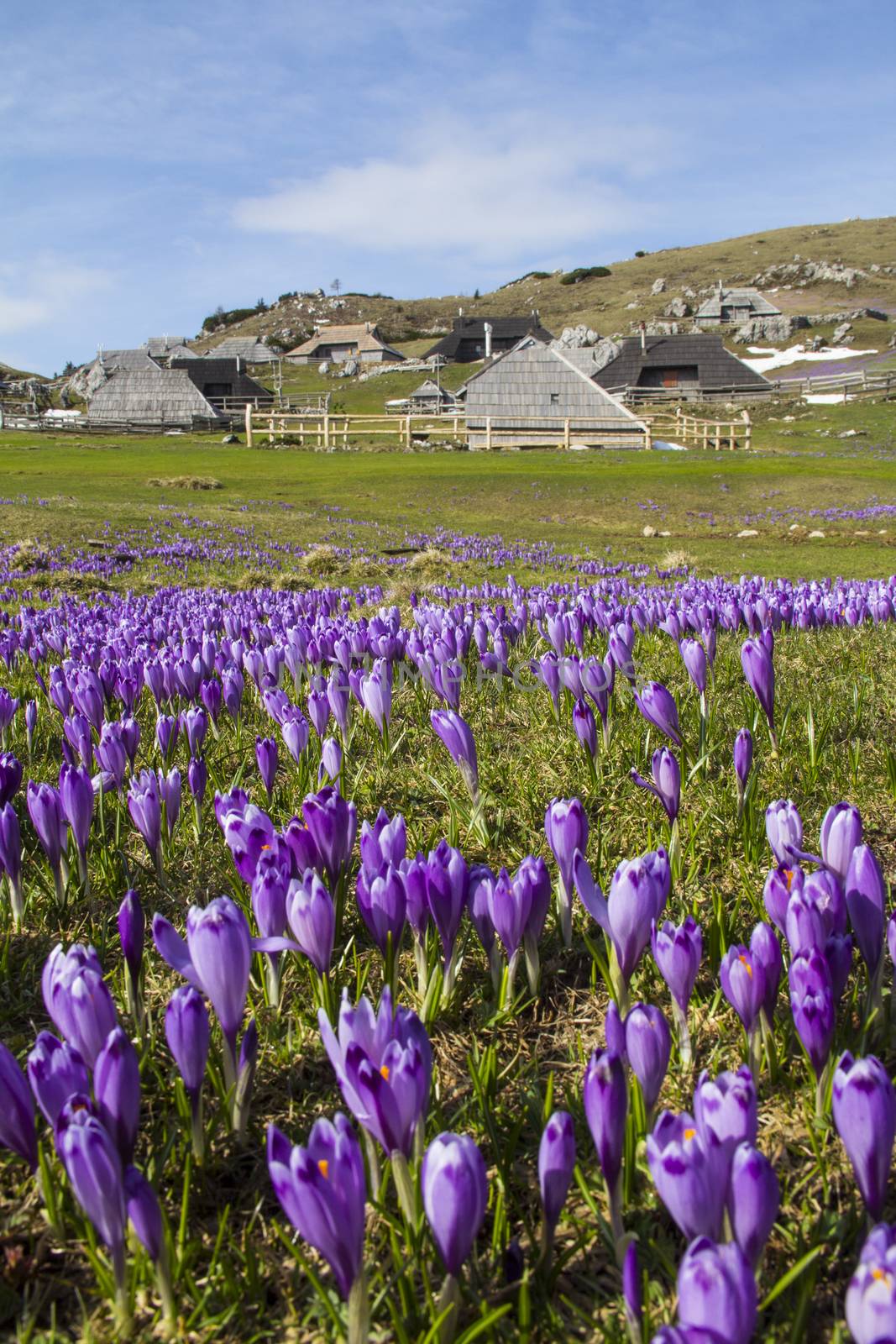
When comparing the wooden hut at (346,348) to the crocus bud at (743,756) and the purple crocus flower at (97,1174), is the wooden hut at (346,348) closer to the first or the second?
the crocus bud at (743,756)

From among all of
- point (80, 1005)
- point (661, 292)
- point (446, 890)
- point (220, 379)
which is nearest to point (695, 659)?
point (446, 890)

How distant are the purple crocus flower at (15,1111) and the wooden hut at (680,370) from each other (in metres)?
83.9

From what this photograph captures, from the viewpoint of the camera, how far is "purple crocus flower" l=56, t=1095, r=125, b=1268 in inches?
49.6

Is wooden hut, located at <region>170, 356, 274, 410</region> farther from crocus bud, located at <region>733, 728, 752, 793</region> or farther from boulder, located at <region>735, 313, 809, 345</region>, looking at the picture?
crocus bud, located at <region>733, 728, 752, 793</region>

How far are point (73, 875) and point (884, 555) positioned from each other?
52.2ft

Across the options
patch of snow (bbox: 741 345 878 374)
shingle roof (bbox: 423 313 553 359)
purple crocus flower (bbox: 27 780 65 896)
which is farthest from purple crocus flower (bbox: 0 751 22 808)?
shingle roof (bbox: 423 313 553 359)

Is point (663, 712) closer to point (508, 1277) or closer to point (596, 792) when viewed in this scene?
point (596, 792)

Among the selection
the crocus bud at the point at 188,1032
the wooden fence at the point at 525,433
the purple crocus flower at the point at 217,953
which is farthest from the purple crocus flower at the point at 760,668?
the wooden fence at the point at 525,433

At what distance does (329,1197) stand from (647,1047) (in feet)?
1.97

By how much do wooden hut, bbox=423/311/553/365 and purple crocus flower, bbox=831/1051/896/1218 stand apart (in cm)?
12016

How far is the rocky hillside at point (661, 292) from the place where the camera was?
120 m

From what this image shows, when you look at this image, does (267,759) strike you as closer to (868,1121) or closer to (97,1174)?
(97,1174)

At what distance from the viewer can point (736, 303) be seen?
115250mm

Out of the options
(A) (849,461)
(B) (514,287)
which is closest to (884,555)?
(A) (849,461)
